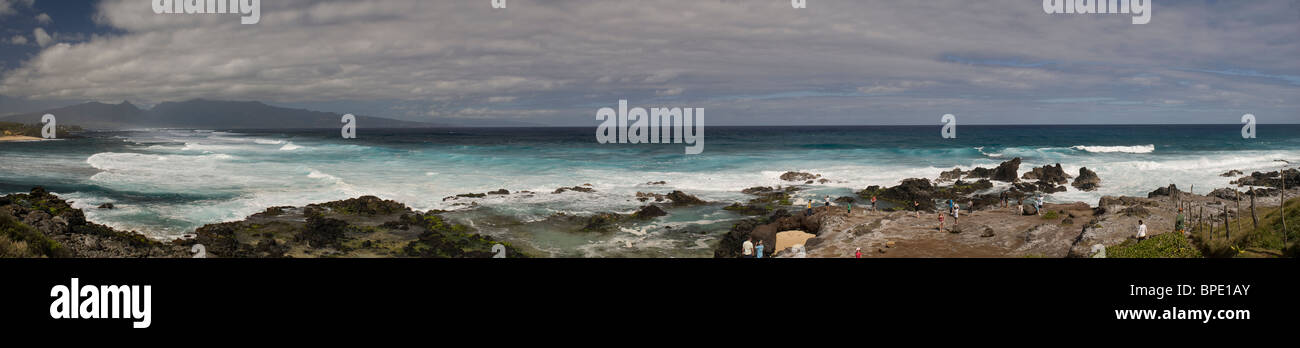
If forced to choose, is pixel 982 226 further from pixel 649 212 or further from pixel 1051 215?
pixel 649 212

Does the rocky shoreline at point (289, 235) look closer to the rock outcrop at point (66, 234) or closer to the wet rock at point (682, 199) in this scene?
the rock outcrop at point (66, 234)

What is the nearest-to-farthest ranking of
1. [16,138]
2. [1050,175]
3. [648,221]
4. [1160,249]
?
[1160,249]
[648,221]
[1050,175]
[16,138]

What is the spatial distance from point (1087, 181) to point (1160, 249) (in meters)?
27.9

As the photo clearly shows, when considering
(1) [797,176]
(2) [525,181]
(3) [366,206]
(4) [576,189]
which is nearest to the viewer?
(3) [366,206]

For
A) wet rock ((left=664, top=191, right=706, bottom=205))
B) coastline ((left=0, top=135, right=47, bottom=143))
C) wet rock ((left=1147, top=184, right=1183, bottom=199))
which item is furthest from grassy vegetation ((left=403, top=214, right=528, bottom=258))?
coastline ((left=0, top=135, right=47, bottom=143))

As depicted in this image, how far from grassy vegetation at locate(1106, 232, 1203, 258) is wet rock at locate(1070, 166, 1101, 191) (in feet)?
80.7

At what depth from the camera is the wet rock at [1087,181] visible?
3671 centimetres

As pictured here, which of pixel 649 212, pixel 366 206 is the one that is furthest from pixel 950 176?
pixel 366 206

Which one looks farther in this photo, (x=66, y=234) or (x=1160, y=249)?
(x=66, y=234)

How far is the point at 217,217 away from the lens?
2362 centimetres

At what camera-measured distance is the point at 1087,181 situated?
37312mm

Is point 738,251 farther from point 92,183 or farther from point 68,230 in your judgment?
point 92,183

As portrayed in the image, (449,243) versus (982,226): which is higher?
(982,226)
